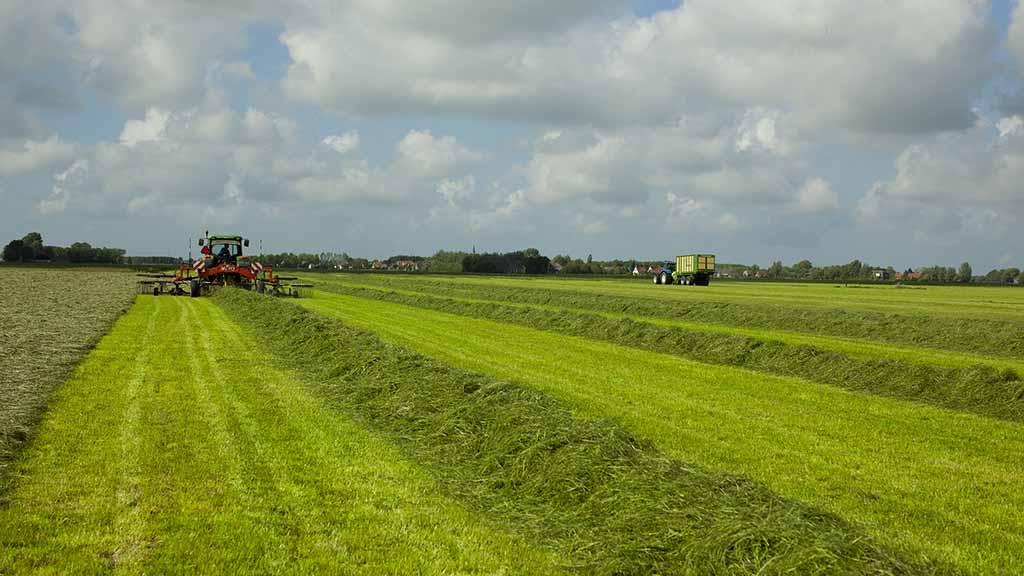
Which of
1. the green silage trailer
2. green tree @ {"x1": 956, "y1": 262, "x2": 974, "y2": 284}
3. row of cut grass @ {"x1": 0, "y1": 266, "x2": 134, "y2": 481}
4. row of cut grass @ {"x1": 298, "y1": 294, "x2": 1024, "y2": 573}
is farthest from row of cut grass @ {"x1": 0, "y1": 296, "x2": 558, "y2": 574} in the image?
green tree @ {"x1": 956, "y1": 262, "x2": 974, "y2": 284}

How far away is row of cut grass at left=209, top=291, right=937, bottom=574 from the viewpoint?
5.25 meters

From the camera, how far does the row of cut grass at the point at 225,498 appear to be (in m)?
5.71

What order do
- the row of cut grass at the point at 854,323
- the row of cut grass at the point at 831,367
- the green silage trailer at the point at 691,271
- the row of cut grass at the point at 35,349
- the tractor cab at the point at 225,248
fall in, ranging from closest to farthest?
the row of cut grass at the point at 35,349, the row of cut grass at the point at 831,367, the row of cut grass at the point at 854,323, the tractor cab at the point at 225,248, the green silage trailer at the point at 691,271

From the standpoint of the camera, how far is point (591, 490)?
275 inches

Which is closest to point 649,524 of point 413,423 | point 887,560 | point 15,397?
point 887,560

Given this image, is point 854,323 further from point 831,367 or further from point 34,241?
point 34,241

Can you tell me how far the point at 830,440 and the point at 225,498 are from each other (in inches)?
291

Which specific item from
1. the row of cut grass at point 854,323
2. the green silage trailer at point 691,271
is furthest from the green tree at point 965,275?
the row of cut grass at point 854,323

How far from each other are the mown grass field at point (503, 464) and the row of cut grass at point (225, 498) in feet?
0.09

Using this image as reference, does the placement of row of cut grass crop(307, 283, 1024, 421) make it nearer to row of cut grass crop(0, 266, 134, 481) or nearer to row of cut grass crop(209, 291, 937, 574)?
row of cut grass crop(209, 291, 937, 574)

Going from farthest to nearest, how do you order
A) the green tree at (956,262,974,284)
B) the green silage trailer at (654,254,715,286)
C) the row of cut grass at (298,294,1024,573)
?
the green tree at (956,262,974,284), the green silage trailer at (654,254,715,286), the row of cut grass at (298,294,1024,573)

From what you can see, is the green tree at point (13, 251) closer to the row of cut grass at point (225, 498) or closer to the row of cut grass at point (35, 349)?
the row of cut grass at point (35, 349)

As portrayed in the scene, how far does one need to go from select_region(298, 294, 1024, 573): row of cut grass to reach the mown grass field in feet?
0.17

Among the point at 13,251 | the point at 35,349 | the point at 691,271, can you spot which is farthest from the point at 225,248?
the point at 13,251
